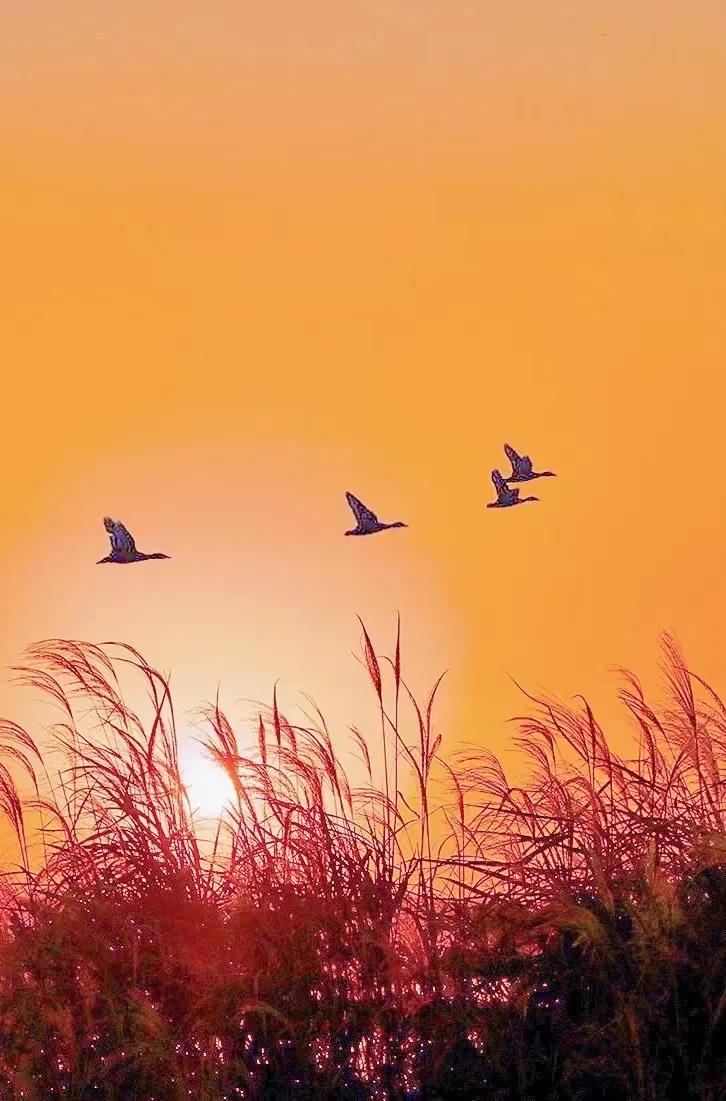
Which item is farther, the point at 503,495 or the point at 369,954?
the point at 503,495

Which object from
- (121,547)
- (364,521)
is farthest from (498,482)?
(121,547)

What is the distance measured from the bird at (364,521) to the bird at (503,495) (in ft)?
3.28

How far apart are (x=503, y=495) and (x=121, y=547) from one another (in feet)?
8.22

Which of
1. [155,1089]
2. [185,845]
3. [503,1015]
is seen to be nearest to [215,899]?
[185,845]

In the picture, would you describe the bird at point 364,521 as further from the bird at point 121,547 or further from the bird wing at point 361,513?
the bird at point 121,547

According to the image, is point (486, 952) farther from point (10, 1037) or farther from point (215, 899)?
point (10, 1037)

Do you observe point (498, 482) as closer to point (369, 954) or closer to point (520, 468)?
point (520, 468)

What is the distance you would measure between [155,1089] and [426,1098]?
886 millimetres

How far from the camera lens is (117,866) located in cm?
610

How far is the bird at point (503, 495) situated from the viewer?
410 inches

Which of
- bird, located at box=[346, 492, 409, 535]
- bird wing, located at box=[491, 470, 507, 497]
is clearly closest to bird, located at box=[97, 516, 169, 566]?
bird, located at box=[346, 492, 409, 535]

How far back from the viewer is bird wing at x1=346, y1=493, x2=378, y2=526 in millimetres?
9609

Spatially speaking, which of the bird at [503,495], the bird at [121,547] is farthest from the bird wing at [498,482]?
the bird at [121,547]

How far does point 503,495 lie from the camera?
415 inches
